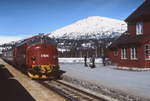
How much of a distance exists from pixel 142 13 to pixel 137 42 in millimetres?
3486

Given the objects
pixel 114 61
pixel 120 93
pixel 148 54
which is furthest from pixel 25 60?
pixel 114 61

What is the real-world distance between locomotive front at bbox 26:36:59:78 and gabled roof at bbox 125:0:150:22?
13123mm

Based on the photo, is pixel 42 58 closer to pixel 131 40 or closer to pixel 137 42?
pixel 137 42

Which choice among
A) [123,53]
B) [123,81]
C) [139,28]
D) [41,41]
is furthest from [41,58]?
[139,28]

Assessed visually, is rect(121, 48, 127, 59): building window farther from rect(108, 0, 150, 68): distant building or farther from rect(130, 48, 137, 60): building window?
rect(130, 48, 137, 60): building window

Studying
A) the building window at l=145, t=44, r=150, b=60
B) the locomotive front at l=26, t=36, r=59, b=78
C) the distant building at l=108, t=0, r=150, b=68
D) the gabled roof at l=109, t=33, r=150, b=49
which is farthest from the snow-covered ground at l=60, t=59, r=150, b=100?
the gabled roof at l=109, t=33, r=150, b=49

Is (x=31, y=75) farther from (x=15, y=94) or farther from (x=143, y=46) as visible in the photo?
(x=143, y=46)

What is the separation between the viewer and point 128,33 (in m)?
38.3

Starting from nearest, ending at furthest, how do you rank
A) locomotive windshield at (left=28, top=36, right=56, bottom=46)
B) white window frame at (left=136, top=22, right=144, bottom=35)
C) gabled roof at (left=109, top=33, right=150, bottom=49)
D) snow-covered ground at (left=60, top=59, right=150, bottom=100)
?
snow-covered ground at (left=60, top=59, right=150, bottom=100)
locomotive windshield at (left=28, top=36, right=56, bottom=46)
gabled roof at (left=109, top=33, right=150, bottom=49)
white window frame at (left=136, top=22, right=144, bottom=35)

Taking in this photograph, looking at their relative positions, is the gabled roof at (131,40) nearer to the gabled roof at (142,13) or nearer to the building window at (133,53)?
the building window at (133,53)

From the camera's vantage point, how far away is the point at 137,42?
33.4m

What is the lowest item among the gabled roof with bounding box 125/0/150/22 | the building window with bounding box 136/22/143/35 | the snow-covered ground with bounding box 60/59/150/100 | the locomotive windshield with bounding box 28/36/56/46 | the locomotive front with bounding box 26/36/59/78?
the snow-covered ground with bounding box 60/59/150/100

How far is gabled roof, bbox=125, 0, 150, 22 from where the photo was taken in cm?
3369

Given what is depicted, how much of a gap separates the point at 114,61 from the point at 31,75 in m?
27.3
